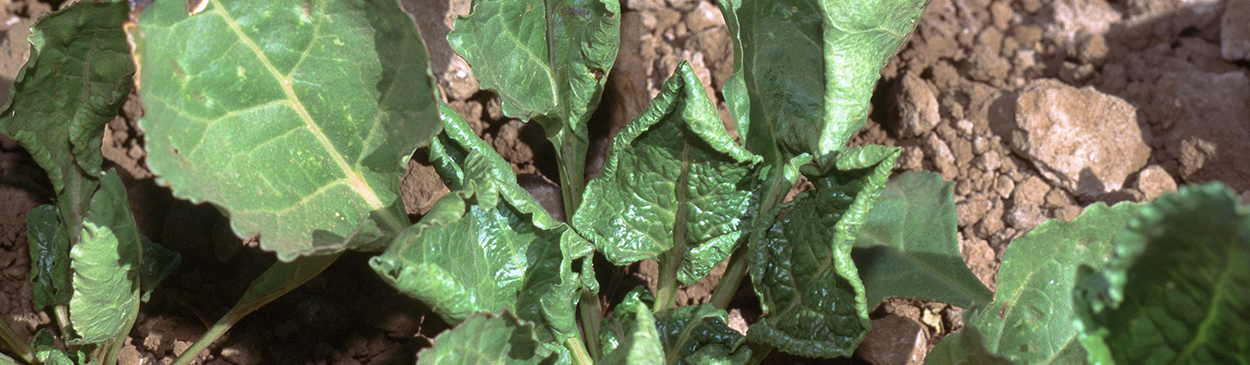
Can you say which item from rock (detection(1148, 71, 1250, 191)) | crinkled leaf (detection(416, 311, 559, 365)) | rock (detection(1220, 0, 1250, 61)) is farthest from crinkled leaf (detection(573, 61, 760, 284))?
rock (detection(1220, 0, 1250, 61))

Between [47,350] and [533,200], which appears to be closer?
[533,200]

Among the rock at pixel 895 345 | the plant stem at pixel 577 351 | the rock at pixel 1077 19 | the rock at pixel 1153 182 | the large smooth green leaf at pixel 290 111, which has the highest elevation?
the large smooth green leaf at pixel 290 111

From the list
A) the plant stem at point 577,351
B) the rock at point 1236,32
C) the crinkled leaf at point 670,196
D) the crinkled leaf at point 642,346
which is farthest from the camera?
the rock at point 1236,32

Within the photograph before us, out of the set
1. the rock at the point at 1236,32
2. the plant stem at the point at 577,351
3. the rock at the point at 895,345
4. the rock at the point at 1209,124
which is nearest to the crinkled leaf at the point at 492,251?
the plant stem at the point at 577,351

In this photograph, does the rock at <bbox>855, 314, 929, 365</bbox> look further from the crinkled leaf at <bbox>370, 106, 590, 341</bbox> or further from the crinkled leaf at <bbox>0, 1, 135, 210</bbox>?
the crinkled leaf at <bbox>0, 1, 135, 210</bbox>

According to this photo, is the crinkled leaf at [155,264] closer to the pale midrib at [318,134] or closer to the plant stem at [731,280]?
the pale midrib at [318,134]

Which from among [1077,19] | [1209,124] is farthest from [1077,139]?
[1077,19]

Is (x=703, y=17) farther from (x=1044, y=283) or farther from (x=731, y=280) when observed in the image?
(x=1044, y=283)
